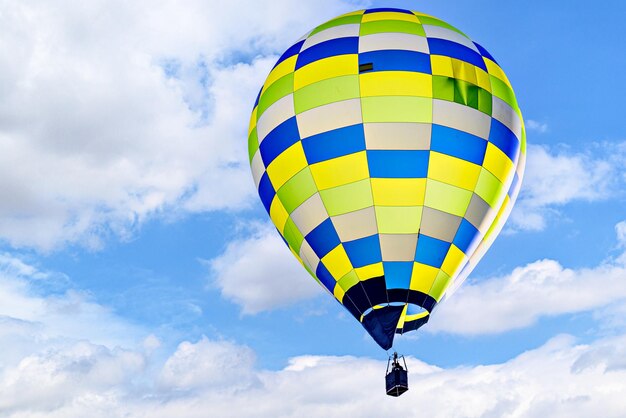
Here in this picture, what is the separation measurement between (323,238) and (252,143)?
12.0ft

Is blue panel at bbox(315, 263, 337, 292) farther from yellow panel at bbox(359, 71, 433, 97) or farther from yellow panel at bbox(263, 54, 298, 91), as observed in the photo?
yellow panel at bbox(263, 54, 298, 91)

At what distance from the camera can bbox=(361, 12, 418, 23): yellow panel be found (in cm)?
2112

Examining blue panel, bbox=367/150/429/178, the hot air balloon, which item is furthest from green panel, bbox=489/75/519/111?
blue panel, bbox=367/150/429/178

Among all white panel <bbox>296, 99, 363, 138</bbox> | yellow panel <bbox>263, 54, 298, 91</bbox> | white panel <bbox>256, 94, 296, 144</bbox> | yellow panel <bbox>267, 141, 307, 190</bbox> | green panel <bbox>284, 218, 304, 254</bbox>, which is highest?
yellow panel <bbox>263, 54, 298, 91</bbox>

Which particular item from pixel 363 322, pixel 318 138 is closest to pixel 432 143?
pixel 318 138

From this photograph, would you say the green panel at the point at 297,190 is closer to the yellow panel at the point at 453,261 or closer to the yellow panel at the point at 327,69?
the yellow panel at the point at 327,69

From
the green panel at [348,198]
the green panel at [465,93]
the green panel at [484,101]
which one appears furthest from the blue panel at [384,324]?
the green panel at [484,101]

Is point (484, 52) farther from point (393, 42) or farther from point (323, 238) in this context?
point (323, 238)

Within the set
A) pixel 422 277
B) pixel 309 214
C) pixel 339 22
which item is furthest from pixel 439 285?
pixel 339 22

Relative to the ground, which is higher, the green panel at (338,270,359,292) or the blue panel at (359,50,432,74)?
the blue panel at (359,50,432,74)

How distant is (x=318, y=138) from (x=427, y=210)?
111 inches

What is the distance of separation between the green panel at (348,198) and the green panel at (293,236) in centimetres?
122

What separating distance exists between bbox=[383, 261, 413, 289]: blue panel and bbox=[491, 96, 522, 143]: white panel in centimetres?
421

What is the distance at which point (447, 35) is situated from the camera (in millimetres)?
20922
